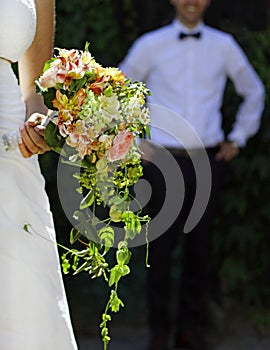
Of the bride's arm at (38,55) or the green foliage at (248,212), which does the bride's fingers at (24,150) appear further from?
the green foliage at (248,212)

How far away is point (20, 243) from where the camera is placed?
353cm

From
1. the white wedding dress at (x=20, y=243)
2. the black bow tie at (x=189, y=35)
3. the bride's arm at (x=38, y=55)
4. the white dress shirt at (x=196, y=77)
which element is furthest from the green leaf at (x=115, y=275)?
the black bow tie at (x=189, y=35)

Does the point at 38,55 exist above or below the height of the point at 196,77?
above

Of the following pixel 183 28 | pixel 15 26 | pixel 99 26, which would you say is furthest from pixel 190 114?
pixel 15 26

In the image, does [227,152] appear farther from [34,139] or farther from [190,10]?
[34,139]

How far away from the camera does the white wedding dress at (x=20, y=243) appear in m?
3.52

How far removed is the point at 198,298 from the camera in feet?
19.7

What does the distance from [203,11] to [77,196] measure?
138 cm

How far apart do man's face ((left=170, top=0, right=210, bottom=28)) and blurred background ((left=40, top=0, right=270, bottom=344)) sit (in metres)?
0.48

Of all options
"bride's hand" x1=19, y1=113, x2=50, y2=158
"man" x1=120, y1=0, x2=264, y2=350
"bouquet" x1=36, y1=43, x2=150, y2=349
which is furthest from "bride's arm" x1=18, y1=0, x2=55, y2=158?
"man" x1=120, y1=0, x2=264, y2=350

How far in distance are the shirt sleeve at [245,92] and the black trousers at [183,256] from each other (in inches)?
8.4

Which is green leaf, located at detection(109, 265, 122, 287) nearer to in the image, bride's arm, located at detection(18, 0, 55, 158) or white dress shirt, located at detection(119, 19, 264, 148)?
bride's arm, located at detection(18, 0, 55, 158)

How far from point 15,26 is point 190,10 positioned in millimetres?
2674

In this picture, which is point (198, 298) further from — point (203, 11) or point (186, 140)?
point (203, 11)
